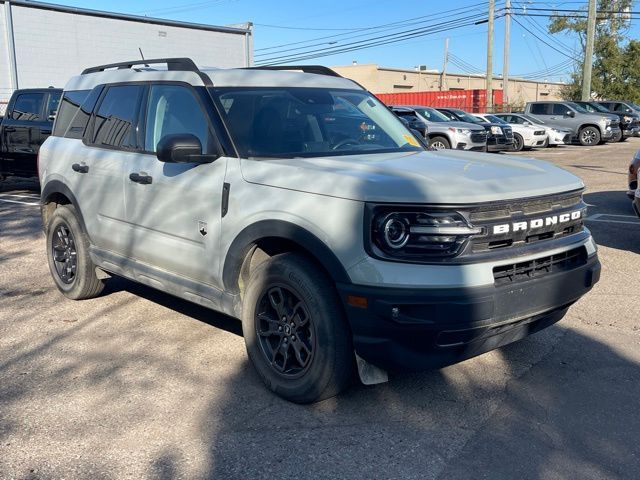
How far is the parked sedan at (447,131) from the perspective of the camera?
19.1 m

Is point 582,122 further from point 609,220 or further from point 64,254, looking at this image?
point 64,254

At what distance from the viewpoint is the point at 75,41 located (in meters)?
27.2

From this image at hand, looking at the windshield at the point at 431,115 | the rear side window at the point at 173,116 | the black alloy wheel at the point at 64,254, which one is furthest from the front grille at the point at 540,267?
the windshield at the point at 431,115

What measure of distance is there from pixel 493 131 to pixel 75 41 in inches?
673

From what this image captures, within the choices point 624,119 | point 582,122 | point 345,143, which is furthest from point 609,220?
point 624,119

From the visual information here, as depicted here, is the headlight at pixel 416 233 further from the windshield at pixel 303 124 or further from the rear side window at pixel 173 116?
the rear side window at pixel 173 116

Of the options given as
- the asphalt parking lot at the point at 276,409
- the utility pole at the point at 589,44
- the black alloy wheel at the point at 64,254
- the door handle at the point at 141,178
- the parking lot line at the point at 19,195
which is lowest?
the asphalt parking lot at the point at 276,409

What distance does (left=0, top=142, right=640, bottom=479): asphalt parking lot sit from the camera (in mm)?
3320

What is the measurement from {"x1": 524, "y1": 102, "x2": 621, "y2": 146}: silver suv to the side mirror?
2516cm

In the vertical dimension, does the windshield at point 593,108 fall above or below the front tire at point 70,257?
above

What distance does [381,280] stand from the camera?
132 inches

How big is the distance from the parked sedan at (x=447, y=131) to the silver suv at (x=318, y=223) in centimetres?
1410

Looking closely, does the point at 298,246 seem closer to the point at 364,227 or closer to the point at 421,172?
the point at 364,227

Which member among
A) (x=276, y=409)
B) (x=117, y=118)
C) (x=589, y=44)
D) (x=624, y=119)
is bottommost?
(x=276, y=409)
